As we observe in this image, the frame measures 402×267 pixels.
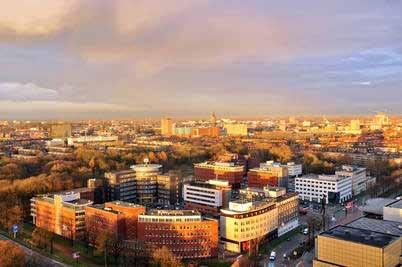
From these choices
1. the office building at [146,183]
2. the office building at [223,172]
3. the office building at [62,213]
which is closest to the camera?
the office building at [62,213]

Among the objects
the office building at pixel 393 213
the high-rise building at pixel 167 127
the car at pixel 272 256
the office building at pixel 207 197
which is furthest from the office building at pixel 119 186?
the high-rise building at pixel 167 127

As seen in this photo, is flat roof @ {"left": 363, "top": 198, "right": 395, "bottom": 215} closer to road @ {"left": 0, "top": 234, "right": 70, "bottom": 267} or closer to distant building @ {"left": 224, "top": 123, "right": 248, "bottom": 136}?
road @ {"left": 0, "top": 234, "right": 70, "bottom": 267}

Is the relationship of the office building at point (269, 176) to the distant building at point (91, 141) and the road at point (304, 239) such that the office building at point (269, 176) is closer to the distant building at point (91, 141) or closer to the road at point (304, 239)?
the road at point (304, 239)

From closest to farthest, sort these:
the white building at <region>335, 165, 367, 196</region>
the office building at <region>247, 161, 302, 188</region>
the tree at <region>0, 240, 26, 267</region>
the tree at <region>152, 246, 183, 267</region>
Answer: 1. the tree at <region>0, 240, 26, 267</region>
2. the tree at <region>152, 246, 183, 267</region>
3. the office building at <region>247, 161, 302, 188</region>
4. the white building at <region>335, 165, 367, 196</region>

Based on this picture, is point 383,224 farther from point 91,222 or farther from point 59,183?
point 59,183

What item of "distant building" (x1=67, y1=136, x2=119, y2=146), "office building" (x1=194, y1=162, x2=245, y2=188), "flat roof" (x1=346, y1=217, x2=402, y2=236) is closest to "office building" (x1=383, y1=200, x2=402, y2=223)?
"flat roof" (x1=346, y1=217, x2=402, y2=236)

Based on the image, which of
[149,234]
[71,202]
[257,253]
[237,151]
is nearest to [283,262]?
[257,253]

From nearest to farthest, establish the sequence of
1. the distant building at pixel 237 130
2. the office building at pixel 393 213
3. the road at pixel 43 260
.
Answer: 1. the road at pixel 43 260
2. the office building at pixel 393 213
3. the distant building at pixel 237 130
